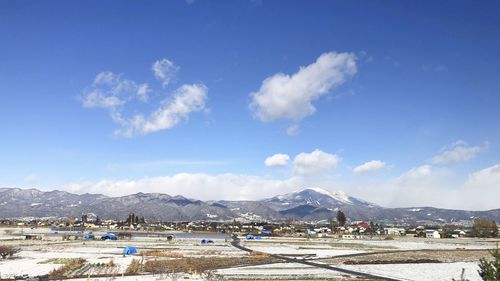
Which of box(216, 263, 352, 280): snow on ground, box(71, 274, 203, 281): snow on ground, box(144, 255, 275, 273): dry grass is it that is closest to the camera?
box(71, 274, 203, 281): snow on ground

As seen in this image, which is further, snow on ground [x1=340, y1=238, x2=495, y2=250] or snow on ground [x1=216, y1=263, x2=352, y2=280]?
snow on ground [x1=340, y1=238, x2=495, y2=250]

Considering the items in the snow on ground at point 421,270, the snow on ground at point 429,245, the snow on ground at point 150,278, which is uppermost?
the snow on ground at point 150,278

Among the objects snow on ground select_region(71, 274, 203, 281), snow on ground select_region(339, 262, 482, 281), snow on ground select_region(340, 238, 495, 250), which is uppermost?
snow on ground select_region(71, 274, 203, 281)

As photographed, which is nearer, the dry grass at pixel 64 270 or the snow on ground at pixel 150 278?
the snow on ground at pixel 150 278

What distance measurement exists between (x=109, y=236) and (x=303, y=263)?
236 feet

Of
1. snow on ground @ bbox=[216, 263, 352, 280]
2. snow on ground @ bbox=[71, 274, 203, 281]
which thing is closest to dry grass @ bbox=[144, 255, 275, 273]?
snow on ground @ bbox=[216, 263, 352, 280]

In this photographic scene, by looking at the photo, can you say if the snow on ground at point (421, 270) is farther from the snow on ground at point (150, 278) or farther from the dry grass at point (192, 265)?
the snow on ground at point (150, 278)

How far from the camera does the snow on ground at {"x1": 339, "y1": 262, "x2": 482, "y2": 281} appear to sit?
43.4m

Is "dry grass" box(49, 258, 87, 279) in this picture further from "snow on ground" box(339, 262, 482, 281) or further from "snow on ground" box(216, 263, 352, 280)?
"snow on ground" box(339, 262, 482, 281)

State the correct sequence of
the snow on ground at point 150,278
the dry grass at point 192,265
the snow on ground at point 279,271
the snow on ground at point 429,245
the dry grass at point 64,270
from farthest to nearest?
the snow on ground at point 429,245
the dry grass at point 192,265
the snow on ground at point 279,271
the dry grass at point 64,270
the snow on ground at point 150,278

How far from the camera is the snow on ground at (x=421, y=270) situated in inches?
1709

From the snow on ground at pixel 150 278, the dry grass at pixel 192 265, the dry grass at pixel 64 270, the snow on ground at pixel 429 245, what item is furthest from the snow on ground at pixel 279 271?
the snow on ground at pixel 429 245

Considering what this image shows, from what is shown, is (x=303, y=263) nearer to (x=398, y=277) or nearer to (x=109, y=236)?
(x=398, y=277)

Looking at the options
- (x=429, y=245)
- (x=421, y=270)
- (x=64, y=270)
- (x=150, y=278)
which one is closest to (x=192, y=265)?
(x=150, y=278)
